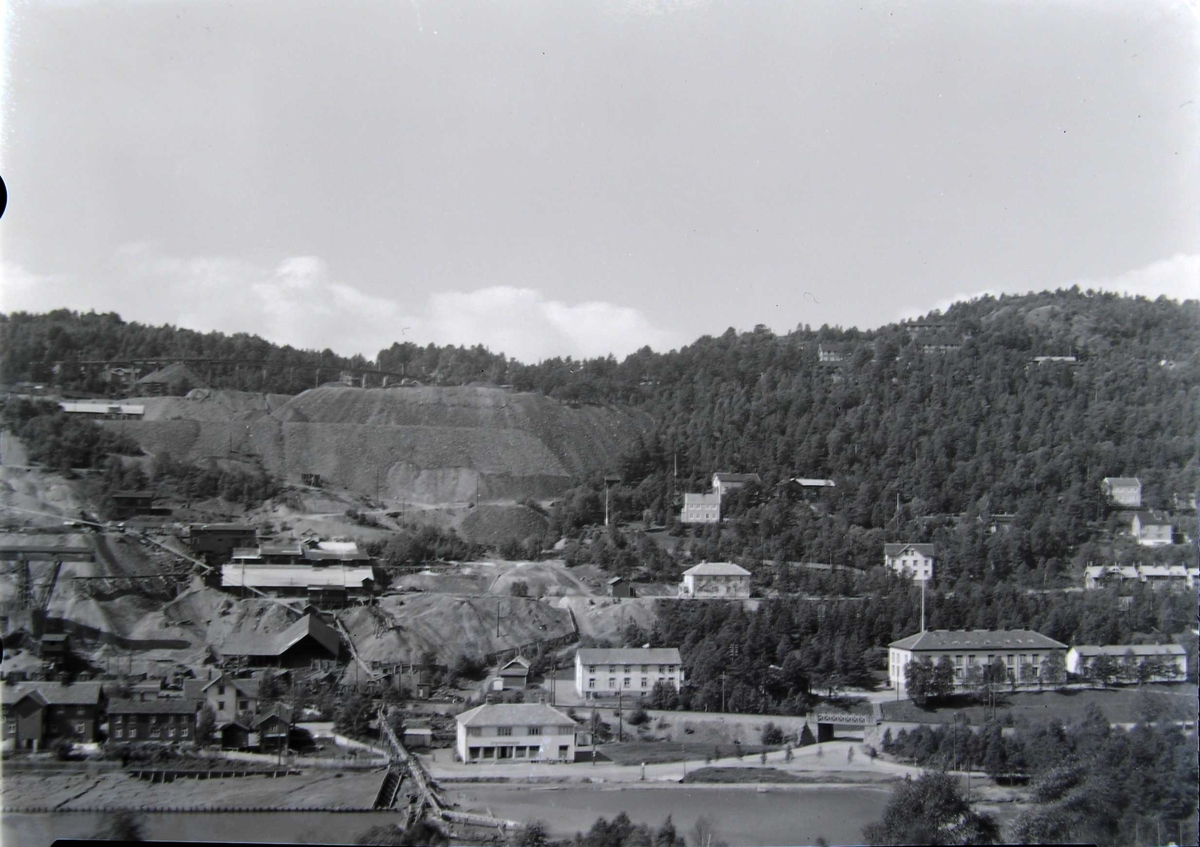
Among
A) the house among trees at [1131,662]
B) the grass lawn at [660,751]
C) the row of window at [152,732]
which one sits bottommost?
the grass lawn at [660,751]

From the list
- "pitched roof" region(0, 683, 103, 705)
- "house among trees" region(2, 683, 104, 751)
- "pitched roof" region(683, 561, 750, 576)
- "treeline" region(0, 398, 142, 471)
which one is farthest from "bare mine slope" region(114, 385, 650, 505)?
"house among trees" region(2, 683, 104, 751)

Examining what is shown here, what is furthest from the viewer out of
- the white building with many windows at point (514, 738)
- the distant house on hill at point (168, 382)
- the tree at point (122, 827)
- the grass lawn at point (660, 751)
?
the distant house on hill at point (168, 382)

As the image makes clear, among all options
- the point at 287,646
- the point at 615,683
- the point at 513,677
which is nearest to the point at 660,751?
the point at 615,683

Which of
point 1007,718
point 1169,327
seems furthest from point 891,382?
point 1007,718

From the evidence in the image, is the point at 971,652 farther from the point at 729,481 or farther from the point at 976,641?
the point at 729,481

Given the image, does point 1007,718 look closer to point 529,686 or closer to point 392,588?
point 529,686

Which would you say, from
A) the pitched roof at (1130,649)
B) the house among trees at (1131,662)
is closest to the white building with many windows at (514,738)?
the house among trees at (1131,662)

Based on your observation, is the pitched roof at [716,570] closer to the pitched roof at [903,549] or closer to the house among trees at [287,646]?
the pitched roof at [903,549]
